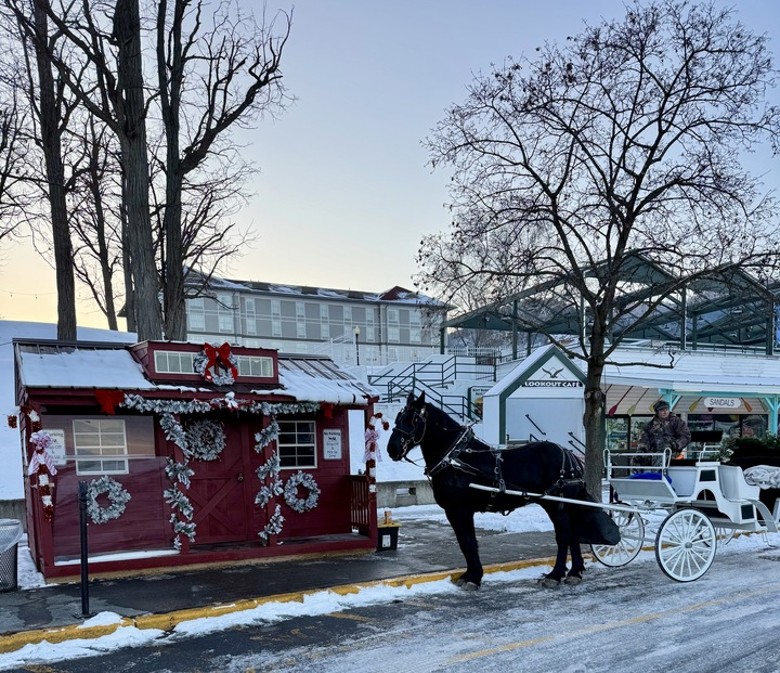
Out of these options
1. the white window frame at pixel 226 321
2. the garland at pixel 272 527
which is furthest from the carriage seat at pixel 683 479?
the white window frame at pixel 226 321

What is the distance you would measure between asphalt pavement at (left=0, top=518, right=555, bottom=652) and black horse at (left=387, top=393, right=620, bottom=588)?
2.98 feet

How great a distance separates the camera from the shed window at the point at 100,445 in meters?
9.12

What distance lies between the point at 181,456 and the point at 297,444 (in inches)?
74.3

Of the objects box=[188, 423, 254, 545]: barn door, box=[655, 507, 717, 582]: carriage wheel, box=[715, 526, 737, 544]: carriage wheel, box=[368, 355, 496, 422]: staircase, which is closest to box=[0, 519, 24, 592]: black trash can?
box=[188, 423, 254, 545]: barn door

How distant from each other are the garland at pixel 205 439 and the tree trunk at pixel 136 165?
3176 millimetres

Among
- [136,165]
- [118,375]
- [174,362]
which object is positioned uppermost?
[136,165]

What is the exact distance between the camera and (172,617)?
676 cm

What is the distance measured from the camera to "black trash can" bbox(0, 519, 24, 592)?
7.84 metres

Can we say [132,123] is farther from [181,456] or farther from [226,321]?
[226,321]

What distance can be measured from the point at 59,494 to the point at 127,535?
40.0 inches

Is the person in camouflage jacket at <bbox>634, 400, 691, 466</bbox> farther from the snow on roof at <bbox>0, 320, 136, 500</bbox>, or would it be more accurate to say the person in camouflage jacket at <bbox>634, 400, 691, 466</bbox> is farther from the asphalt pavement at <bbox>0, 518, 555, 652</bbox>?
the snow on roof at <bbox>0, 320, 136, 500</bbox>

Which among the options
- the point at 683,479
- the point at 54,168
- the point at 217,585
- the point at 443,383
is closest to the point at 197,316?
the point at 443,383

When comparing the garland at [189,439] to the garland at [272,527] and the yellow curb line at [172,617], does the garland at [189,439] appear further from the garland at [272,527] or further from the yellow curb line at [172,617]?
the yellow curb line at [172,617]

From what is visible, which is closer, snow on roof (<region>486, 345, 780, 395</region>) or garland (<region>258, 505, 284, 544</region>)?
garland (<region>258, 505, 284, 544</region>)
